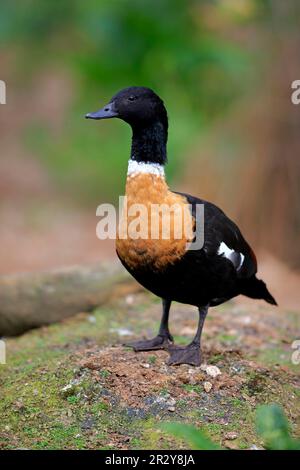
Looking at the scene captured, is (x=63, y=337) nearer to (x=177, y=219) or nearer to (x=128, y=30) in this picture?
(x=177, y=219)

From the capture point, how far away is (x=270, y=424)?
3.79 metres

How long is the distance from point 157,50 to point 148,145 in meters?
5.47

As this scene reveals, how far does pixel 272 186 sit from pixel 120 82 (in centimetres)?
269

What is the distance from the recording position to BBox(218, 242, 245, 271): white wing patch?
201 inches

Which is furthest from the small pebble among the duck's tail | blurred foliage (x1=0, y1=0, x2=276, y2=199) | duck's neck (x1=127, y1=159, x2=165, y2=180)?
blurred foliage (x1=0, y1=0, x2=276, y2=199)

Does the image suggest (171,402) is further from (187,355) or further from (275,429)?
(275,429)

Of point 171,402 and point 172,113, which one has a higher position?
point 172,113

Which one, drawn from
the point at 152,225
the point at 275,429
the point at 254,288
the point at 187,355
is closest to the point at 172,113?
the point at 254,288

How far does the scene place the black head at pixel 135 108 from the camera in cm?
513

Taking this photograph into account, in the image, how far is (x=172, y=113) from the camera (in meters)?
11.0

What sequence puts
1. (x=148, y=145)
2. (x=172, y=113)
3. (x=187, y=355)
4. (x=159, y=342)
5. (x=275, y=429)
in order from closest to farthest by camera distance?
(x=275, y=429)
(x=187, y=355)
(x=148, y=145)
(x=159, y=342)
(x=172, y=113)

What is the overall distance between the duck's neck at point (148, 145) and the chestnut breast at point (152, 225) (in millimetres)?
120

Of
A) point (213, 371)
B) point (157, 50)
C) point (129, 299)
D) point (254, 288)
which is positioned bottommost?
point (213, 371)

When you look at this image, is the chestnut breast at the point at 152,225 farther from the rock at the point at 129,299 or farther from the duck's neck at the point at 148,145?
the rock at the point at 129,299
